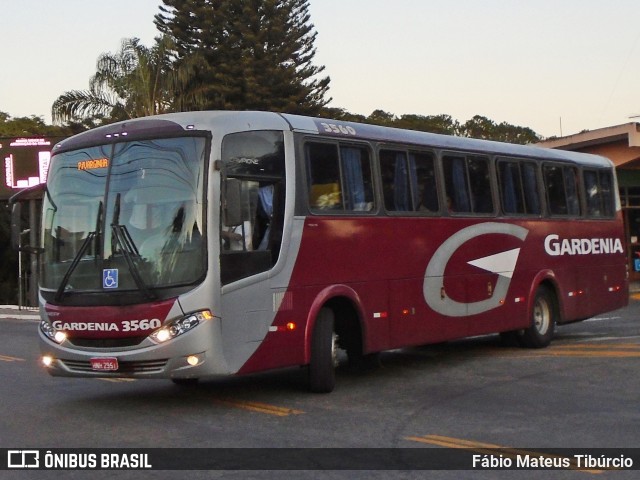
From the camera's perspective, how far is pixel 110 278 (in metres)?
10.7

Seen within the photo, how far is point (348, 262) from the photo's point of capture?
12555 mm

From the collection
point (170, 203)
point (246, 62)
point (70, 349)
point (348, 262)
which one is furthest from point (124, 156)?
point (246, 62)

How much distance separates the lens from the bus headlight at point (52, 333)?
11.0 metres

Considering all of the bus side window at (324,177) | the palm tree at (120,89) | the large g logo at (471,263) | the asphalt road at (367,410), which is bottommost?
the asphalt road at (367,410)

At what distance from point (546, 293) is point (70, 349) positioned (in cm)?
907

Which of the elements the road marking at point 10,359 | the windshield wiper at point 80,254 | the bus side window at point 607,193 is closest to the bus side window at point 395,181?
the windshield wiper at point 80,254

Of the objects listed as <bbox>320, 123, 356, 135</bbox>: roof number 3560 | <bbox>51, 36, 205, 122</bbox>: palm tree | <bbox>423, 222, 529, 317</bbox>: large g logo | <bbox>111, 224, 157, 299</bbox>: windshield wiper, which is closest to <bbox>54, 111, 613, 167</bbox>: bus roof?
<bbox>320, 123, 356, 135</bbox>: roof number 3560

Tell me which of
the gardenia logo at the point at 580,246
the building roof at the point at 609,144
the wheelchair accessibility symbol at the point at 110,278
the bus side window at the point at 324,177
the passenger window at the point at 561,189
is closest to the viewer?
the wheelchair accessibility symbol at the point at 110,278

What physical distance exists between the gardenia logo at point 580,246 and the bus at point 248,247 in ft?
8.15

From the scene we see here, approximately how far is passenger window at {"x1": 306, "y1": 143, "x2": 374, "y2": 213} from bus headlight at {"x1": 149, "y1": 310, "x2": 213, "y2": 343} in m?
2.25

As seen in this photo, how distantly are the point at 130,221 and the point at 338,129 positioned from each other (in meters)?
3.18

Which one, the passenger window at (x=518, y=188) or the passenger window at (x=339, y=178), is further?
the passenger window at (x=518, y=188)

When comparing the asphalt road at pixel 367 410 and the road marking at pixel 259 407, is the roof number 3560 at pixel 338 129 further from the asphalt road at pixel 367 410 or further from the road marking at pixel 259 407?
the road marking at pixel 259 407
